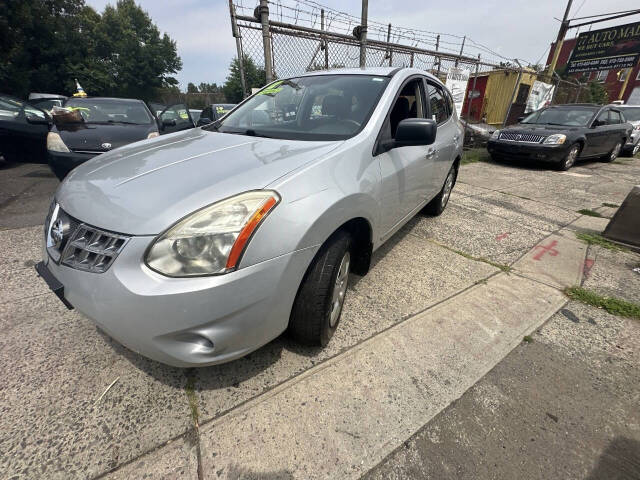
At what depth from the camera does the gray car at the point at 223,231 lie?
1162 mm

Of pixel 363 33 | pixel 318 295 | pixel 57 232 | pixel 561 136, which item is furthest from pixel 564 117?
pixel 57 232

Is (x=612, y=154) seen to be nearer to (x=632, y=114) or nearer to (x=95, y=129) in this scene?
(x=632, y=114)

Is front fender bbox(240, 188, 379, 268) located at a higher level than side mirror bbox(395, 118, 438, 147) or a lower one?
lower

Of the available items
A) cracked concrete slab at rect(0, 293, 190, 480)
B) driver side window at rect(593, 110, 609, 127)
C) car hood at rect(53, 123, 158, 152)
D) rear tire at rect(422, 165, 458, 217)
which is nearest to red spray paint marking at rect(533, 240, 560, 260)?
rear tire at rect(422, 165, 458, 217)

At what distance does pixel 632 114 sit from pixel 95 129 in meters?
15.6

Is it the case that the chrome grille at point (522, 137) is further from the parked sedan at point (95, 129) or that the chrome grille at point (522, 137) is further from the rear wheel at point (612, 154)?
the parked sedan at point (95, 129)

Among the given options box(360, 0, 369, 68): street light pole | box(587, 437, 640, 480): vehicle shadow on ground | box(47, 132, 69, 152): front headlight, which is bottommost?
box(587, 437, 640, 480): vehicle shadow on ground

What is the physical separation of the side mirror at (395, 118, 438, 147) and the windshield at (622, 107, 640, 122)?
13418 mm

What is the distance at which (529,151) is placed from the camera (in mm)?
7070

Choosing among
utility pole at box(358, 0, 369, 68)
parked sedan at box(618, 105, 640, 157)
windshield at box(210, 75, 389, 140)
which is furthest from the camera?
parked sedan at box(618, 105, 640, 157)

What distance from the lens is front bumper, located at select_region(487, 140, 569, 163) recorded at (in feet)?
22.4

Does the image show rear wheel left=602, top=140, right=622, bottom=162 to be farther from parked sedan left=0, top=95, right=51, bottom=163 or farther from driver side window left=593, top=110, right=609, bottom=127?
parked sedan left=0, top=95, right=51, bottom=163

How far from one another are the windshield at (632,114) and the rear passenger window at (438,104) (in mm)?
11495

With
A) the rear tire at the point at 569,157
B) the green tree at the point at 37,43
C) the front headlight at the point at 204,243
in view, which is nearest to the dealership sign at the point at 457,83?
the rear tire at the point at 569,157
